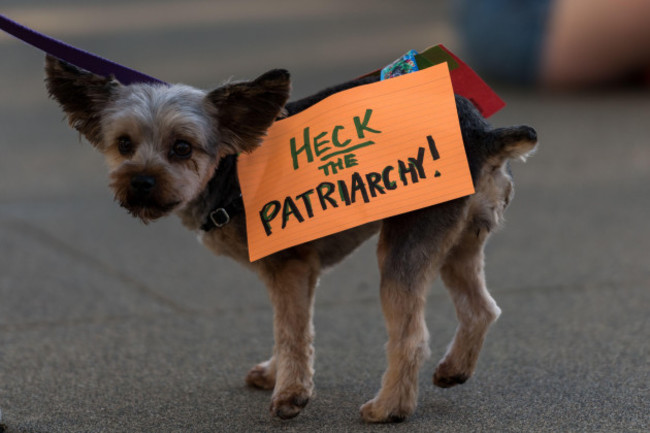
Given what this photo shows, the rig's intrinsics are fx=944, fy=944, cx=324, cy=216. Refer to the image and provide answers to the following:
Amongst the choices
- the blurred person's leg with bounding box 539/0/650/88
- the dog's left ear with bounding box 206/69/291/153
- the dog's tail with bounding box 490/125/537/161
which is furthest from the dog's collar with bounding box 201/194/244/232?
the blurred person's leg with bounding box 539/0/650/88

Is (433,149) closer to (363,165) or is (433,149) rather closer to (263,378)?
(363,165)

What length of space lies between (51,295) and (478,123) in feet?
10.5

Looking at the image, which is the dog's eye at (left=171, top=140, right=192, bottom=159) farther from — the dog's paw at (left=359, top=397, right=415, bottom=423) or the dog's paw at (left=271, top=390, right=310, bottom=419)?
the dog's paw at (left=359, top=397, right=415, bottom=423)

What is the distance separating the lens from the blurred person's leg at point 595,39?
10.8 metres

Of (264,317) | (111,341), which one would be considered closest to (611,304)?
(264,317)

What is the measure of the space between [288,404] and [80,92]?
63.4 inches

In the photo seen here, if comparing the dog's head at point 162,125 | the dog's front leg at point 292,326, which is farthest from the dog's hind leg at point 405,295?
the dog's head at point 162,125

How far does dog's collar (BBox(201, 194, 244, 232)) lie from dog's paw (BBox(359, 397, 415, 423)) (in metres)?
0.99

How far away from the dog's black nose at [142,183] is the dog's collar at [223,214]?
1.12 feet

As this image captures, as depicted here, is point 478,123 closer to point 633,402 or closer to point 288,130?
point 288,130

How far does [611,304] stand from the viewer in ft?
17.9

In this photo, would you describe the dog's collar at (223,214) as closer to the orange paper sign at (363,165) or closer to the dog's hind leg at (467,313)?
the orange paper sign at (363,165)

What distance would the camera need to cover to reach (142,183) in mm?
3801

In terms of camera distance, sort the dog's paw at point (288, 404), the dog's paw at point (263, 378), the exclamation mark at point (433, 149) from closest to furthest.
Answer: the exclamation mark at point (433, 149), the dog's paw at point (288, 404), the dog's paw at point (263, 378)
